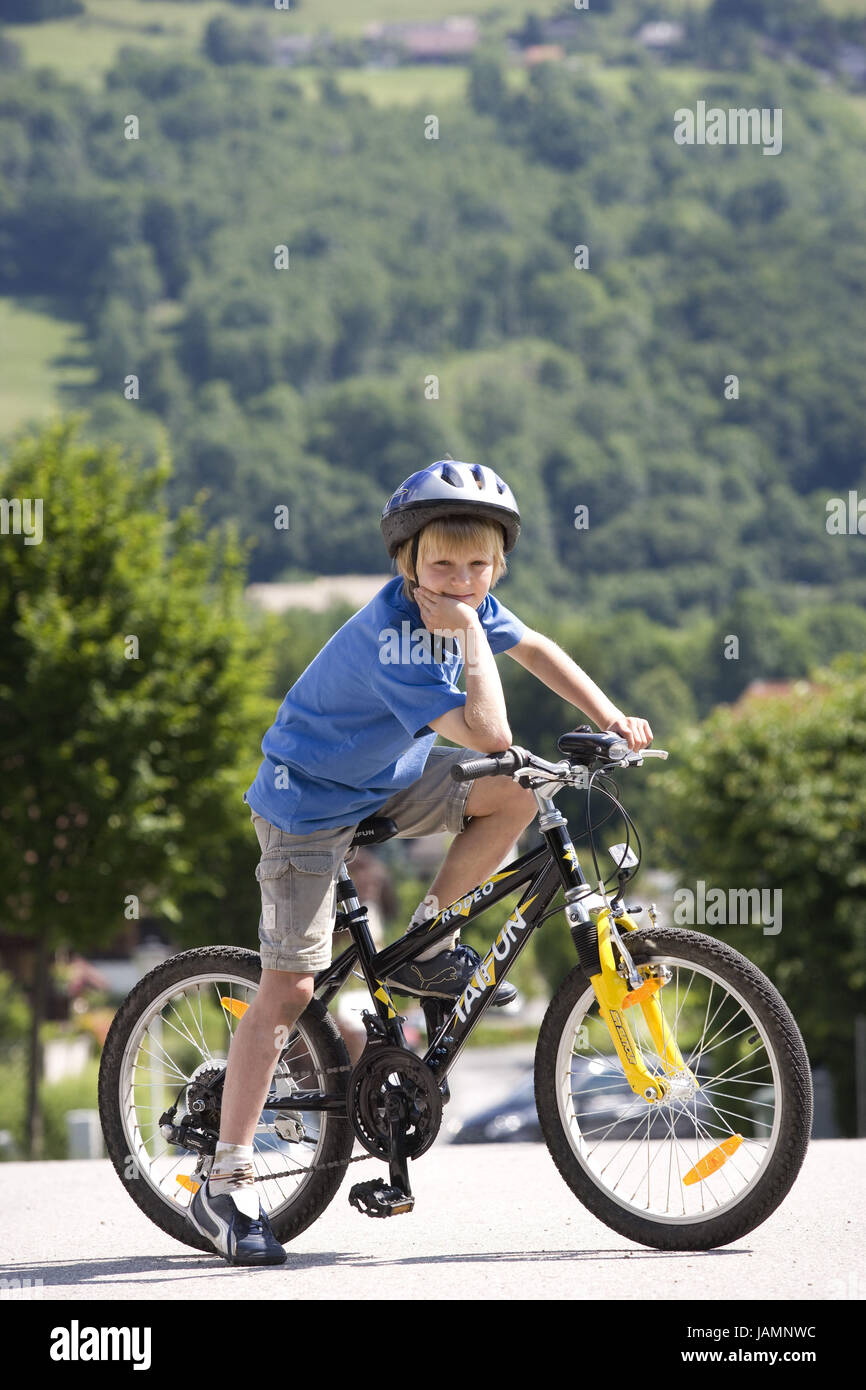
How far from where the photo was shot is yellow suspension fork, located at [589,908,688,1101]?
409cm

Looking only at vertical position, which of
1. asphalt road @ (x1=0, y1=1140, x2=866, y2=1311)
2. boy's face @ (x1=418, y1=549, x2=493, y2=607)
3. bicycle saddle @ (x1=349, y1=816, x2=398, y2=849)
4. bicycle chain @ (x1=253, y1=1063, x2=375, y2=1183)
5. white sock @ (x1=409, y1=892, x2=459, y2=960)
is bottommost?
asphalt road @ (x1=0, y1=1140, x2=866, y2=1311)

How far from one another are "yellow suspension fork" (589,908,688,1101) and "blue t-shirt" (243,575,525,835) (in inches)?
26.2

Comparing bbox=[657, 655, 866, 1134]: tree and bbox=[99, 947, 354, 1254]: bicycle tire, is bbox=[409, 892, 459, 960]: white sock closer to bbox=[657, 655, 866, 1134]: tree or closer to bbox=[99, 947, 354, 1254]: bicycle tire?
bbox=[99, 947, 354, 1254]: bicycle tire

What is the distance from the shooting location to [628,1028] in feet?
13.5

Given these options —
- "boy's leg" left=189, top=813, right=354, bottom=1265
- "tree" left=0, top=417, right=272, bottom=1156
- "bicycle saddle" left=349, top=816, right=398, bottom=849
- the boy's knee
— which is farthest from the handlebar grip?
"tree" left=0, top=417, right=272, bottom=1156

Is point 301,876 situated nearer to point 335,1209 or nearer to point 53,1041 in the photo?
point 335,1209

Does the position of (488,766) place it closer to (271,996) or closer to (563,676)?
(563,676)

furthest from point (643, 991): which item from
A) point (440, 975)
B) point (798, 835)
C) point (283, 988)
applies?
point (798, 835)

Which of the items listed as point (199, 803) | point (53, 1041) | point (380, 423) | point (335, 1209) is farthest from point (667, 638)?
point (335, 1209)

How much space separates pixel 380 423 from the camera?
164625 millimetres

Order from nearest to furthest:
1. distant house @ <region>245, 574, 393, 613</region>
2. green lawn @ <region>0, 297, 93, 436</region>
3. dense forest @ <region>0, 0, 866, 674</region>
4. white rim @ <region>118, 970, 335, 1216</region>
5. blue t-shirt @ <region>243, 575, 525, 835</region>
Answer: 1. blue t-shirt @ <region>243, 575, 525, 835</region>
2. white rim @ <region>118, 970, 335, 1216</region>
3. distant house @ <region>245, 574, 393, 613</region>
4. dense forest @ <region>0, 0, 866, 674</region>
5. green lawn @ <region>0, 297, 93, 436</region>
